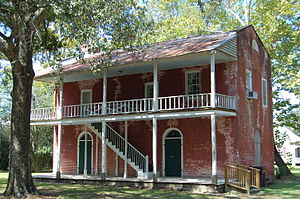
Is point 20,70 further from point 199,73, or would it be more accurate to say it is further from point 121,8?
point 199,73

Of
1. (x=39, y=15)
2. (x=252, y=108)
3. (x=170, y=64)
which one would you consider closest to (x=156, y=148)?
(x=170, y=64)

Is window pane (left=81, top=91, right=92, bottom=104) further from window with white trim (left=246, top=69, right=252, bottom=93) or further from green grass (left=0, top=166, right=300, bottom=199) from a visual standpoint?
window with white trim (left=246, top=69, right=252, bottom=93)

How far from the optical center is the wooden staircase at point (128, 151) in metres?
19.3

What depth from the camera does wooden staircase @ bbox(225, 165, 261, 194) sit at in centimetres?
1582

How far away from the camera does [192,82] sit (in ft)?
66.4

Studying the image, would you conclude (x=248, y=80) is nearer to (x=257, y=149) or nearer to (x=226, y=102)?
(x=226, y=102)

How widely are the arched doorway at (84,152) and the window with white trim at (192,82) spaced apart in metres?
7.08

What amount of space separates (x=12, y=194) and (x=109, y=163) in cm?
905

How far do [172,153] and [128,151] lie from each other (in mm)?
2389

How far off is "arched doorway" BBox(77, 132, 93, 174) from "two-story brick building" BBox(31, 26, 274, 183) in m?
0.06

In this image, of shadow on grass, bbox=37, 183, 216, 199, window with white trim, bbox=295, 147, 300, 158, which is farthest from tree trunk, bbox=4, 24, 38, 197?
window with white trim, bbox=295, 147, 300, 158

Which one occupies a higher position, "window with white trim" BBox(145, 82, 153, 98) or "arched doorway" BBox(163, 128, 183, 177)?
"window with white trim" BBox(145, 82, 153, 98)

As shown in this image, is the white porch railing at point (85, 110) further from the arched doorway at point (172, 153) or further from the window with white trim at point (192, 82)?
the window with white trim at point (192, 82)

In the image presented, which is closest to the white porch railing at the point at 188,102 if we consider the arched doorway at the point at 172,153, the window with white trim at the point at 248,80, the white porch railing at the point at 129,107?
the white porch railing at the point at 129,107
